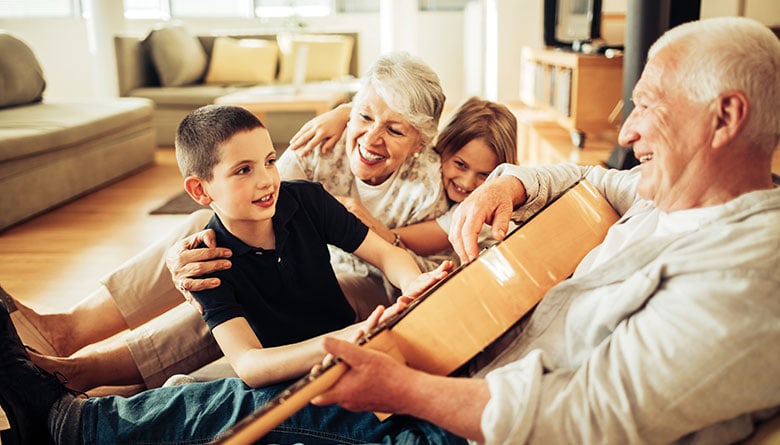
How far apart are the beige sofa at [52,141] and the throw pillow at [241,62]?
59.5 inches

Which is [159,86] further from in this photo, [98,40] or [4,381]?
[4,381]

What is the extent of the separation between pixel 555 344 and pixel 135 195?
160 inches

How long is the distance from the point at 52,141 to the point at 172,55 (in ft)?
8.80

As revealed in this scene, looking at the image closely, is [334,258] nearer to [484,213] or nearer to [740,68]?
[484,213]

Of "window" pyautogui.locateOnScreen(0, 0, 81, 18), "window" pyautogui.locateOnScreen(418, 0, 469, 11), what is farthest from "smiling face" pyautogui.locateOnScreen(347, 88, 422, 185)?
"window" pyautogui.locateOnScreen(0, 0, 81, 18)

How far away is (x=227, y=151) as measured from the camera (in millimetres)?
1450

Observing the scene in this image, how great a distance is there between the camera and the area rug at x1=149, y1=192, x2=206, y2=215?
166 inches

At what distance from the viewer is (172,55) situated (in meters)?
6.57

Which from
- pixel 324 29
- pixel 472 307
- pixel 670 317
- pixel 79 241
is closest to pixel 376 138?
pixel 472 307

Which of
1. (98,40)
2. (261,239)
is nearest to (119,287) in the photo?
(261,239)

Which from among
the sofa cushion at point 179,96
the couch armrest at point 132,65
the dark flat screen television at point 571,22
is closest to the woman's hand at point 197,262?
the dark flat screen television at point 571,22

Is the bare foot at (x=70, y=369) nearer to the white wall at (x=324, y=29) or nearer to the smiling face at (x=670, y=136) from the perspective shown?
the smiling face at (x=670, y=136)

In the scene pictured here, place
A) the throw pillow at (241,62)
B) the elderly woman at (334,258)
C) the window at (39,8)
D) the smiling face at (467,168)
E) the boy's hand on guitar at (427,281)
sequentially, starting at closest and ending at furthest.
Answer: the boy's hand on guitar at (427,281) → the elderly woman at (334,258) → the smiling face at (467,168) → the throw pillow at (241,62) → the window at (39,8)

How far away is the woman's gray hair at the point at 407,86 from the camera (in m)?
1.81
